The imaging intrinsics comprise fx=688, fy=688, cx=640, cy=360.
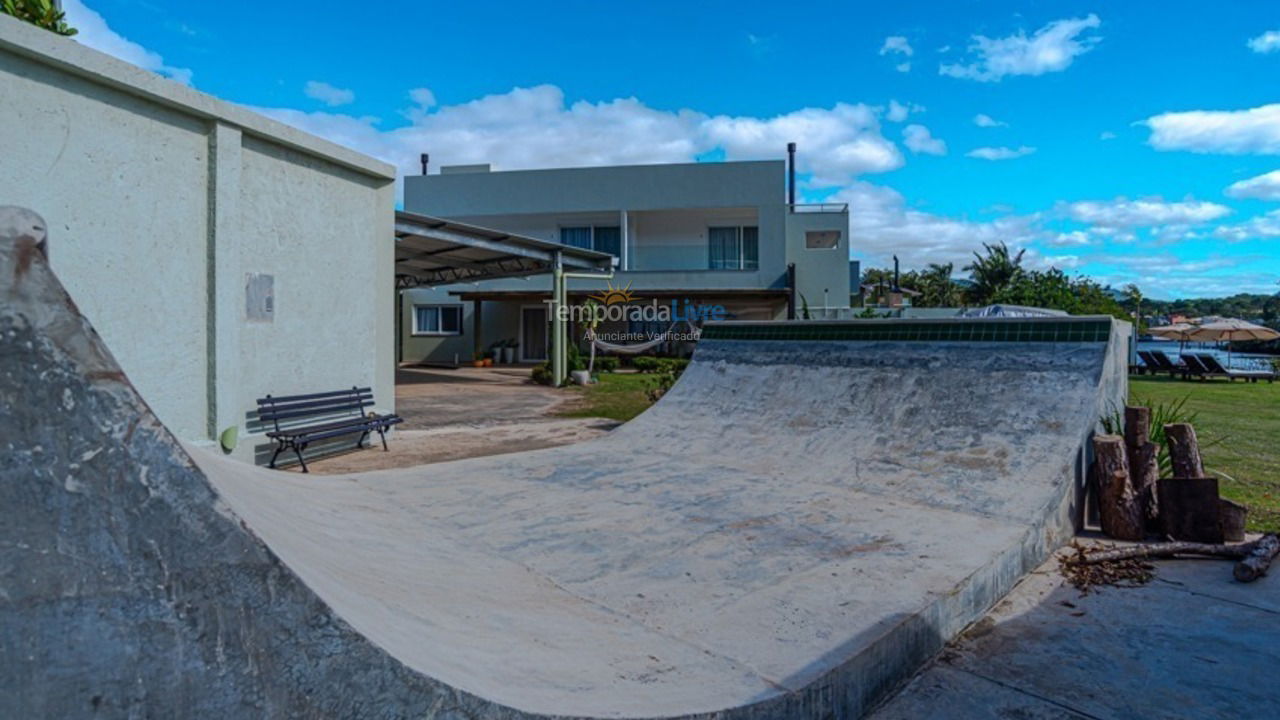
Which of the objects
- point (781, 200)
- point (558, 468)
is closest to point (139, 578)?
point (558, 468)

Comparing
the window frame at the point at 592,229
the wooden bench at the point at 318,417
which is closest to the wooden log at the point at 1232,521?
the wooden bench at the point at 318,417

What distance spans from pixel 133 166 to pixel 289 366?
2412 millimetres

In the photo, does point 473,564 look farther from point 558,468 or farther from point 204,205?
point 204,205

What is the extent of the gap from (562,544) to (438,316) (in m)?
23.8

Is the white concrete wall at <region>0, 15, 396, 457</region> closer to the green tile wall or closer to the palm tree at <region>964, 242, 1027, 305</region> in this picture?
the green tile wall

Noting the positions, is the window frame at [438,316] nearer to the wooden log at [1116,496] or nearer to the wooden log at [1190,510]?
the wooden log at [1116,496]

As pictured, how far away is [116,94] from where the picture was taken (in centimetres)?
558

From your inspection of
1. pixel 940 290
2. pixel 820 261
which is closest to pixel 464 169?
pixel 820 261

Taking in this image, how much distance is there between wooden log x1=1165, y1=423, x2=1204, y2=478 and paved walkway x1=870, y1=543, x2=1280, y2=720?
1.02 meters

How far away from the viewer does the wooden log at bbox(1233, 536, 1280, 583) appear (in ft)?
12.9

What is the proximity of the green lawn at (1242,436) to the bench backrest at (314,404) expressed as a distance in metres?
8.43

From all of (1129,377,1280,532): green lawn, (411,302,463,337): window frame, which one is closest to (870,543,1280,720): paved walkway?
(1129,377,1280,532): green lawn

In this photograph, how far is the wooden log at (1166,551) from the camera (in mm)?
4234

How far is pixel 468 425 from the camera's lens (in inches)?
413
